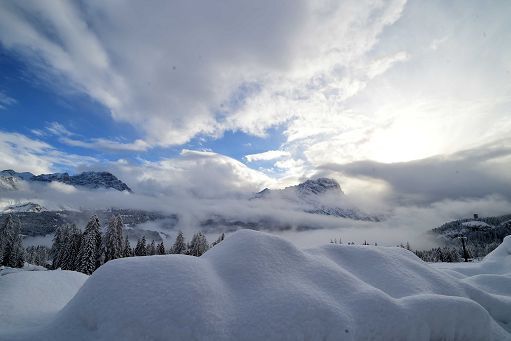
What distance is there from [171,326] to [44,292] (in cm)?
930

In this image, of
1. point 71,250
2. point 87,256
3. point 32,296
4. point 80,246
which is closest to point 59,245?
point 71,250

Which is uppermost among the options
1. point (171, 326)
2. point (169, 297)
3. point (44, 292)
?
point (169, 297)

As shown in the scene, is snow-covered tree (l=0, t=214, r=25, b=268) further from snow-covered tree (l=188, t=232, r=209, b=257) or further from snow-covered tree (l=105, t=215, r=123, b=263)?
snow-covered tree (l=188, t=232, r=209, b=257)

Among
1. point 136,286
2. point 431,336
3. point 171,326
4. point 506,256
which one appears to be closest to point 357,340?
point 431,336

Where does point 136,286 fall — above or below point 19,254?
above

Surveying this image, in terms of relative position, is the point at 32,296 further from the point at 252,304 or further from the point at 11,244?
the point at 11,244

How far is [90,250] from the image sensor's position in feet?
149

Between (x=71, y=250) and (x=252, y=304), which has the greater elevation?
(x=252, y=304)

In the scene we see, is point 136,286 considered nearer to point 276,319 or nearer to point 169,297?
point 169,297

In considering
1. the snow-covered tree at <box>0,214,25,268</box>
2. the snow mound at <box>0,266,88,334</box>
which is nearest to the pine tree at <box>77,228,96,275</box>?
the snow-covered tree at <box>0,214,25,268</box>

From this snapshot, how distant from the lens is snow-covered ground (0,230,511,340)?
7.30 metres

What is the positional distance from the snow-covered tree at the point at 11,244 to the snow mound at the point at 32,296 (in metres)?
43.3

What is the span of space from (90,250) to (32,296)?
37.7m

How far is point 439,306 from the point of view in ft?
30.1
